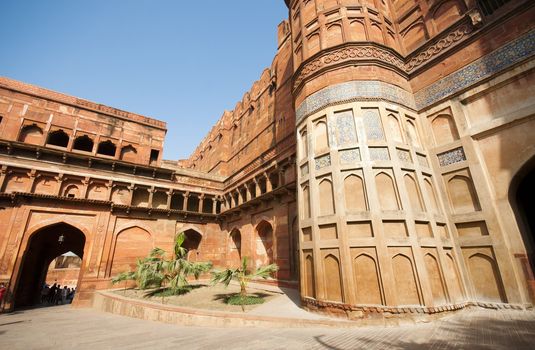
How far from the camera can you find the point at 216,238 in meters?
19.0

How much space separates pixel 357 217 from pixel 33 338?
8939 millimetres

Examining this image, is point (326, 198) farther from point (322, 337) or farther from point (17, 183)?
point (17, 183)

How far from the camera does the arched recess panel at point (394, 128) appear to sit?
7831mm

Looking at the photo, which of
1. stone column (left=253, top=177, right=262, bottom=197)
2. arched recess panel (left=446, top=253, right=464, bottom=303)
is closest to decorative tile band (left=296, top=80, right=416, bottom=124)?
arched recess panel (left=446, top=253, right=464, bottom=303)

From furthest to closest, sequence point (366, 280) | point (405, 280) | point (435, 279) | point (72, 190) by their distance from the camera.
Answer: point (72, 190)
point (435, 279)
point (366, 280)
point (405, 280)

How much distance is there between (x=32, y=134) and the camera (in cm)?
1606

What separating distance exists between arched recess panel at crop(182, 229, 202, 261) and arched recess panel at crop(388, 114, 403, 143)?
598 inches

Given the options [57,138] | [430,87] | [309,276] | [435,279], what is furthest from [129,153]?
[435,279]

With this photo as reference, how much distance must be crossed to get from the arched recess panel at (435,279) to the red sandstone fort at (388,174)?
0.13 feet

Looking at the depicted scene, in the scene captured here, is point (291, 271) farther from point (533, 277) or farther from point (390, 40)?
point (390, 40)

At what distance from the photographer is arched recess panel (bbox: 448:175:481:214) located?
716 cm

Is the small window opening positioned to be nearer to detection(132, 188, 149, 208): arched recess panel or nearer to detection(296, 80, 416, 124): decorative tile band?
detection(132, 188, 149, 208): arched recess panel

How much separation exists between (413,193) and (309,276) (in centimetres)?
395

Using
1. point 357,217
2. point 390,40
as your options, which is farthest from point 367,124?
point 390,40
